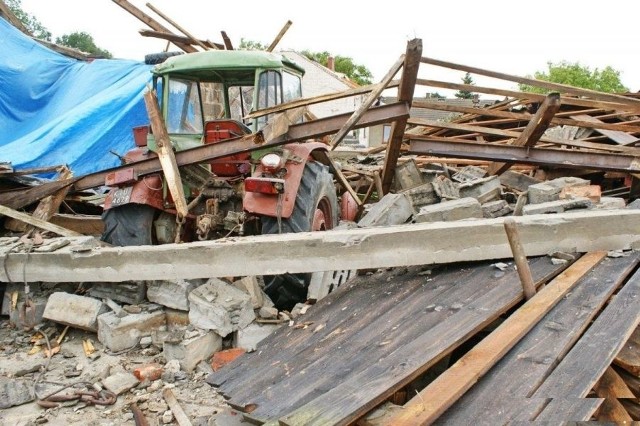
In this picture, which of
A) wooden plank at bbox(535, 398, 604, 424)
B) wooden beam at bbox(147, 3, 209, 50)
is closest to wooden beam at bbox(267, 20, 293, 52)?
wooden beam at bbox(147, 3, 209, 50)

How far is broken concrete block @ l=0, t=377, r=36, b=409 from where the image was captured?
301 cm

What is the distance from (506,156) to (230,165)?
2793 millimetres

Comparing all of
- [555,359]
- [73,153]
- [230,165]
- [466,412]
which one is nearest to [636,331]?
[555,359]

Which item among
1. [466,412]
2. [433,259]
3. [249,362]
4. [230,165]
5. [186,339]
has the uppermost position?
[230,165]

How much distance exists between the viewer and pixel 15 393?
10.0ft

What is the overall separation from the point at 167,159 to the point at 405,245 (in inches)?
85.9

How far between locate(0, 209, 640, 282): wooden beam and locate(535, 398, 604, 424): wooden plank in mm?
1406

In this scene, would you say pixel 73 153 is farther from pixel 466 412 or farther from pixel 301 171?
pixel 466 412

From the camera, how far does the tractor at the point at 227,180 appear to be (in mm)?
4020

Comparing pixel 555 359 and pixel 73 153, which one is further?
pixel 73 153

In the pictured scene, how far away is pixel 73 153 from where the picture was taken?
29.2 ft

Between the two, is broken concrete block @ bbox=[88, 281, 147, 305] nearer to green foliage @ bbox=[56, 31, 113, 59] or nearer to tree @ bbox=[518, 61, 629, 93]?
green foliage @ bbox=[56, 31, 113, 59]

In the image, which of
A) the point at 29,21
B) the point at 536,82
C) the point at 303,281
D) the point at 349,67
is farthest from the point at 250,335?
the point at 349,67

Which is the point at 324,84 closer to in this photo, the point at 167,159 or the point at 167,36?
the point at 167,36
